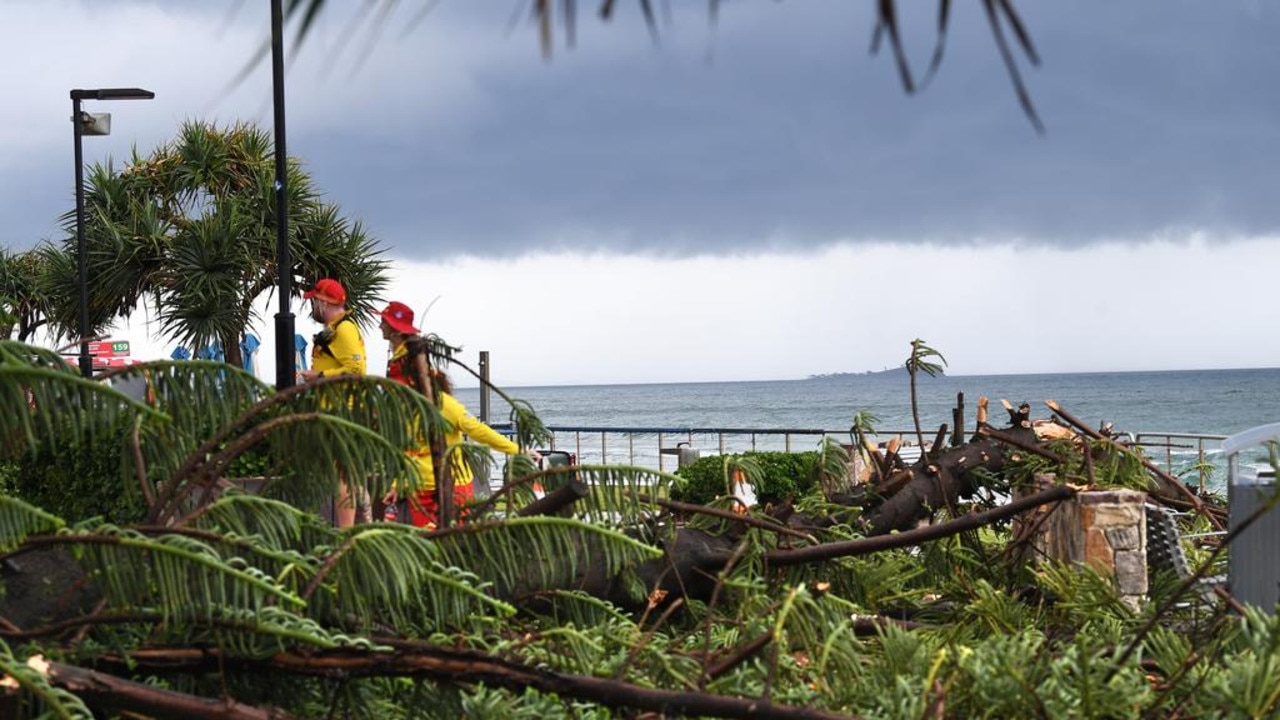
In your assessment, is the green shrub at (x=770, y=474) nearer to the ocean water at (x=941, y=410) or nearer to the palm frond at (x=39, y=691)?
the palm frond at (x=39, y=691)

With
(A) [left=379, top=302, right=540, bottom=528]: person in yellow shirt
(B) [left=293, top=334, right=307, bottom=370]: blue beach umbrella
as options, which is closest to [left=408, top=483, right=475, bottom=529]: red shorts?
(A) [left=379, top=302, right=540, bottom=528]: person in yellow shirt

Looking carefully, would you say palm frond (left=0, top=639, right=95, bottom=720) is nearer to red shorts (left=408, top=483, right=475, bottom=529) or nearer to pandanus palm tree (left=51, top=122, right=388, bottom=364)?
red shorts (left=408, top=483, right=475, bottom=529)

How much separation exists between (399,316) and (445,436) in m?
1.32

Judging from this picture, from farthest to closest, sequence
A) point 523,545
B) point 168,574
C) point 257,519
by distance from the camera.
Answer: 1. point 523,545
2. point 257,519
3. point 168,574

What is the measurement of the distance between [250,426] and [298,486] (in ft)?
0.95

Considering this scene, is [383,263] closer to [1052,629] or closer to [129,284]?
[129,284]

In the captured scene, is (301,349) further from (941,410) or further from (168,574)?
(941,410)

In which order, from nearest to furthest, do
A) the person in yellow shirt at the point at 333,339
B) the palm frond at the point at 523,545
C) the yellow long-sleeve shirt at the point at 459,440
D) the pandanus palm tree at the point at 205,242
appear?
the palm frond at the point at 523,545
the yellow long-sleeve shirt at the point at 459,440
the person in yellow shirt at the point at 333,339
the pandanus palm tree at the point at 205,242

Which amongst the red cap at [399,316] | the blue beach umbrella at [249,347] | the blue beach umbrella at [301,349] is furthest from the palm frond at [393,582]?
the blue beach umbrella at [249,347]

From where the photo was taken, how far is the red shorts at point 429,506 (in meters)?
3.33

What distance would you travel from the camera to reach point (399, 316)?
4750mm

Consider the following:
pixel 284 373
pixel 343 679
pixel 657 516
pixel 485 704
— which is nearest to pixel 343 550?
pixel 343 679

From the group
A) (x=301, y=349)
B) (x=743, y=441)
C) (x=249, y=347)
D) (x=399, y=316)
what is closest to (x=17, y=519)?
(x=399, y=316)

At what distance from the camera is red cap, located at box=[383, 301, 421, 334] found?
4590 millimetres
